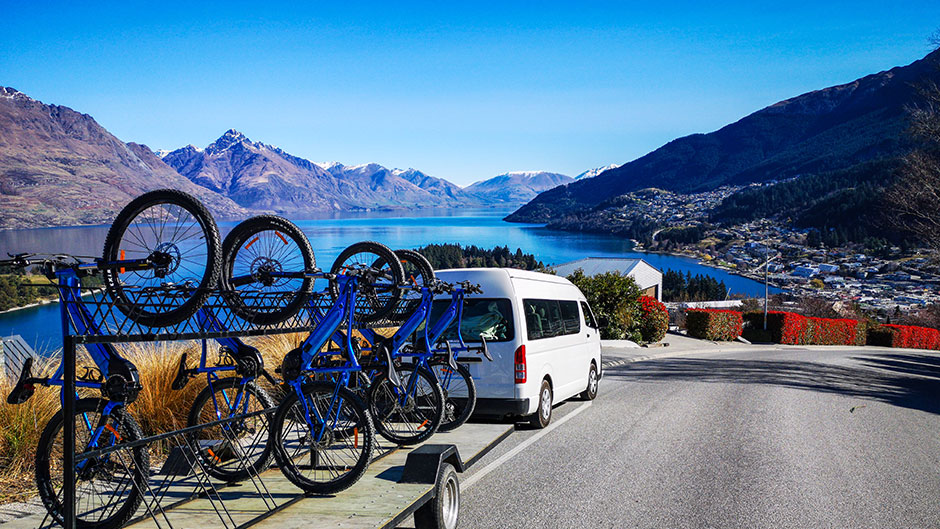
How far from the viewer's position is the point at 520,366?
8977mm

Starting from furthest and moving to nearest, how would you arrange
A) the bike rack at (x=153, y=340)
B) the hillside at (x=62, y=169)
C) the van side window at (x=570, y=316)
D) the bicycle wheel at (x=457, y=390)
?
the hillside at (x=62, y=169), the van side window at (x=570, y=316), the bicycle wheel at (x=457, y=390), the bike rack at (x=153, y=340)

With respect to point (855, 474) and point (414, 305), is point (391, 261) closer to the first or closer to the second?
point (414, 305)

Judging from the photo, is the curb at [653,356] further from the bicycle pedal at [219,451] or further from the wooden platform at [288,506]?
the wooden platform at [288,506]

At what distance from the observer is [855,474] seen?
7707mm

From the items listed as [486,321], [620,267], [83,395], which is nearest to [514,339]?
[486,321]

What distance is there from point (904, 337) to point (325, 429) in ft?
176

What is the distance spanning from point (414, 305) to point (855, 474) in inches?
217

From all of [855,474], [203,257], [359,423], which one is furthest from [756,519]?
[203,257]

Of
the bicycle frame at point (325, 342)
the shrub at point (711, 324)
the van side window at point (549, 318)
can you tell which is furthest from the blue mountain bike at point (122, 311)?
the shrub at point (711, 324)

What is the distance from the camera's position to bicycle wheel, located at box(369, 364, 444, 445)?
22.4ft

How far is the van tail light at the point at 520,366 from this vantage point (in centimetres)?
896

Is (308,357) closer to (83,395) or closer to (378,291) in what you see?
(378,291)

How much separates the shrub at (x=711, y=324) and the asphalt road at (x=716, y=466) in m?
26.5

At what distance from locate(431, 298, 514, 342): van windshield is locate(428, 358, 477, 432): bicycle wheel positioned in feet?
2.37
